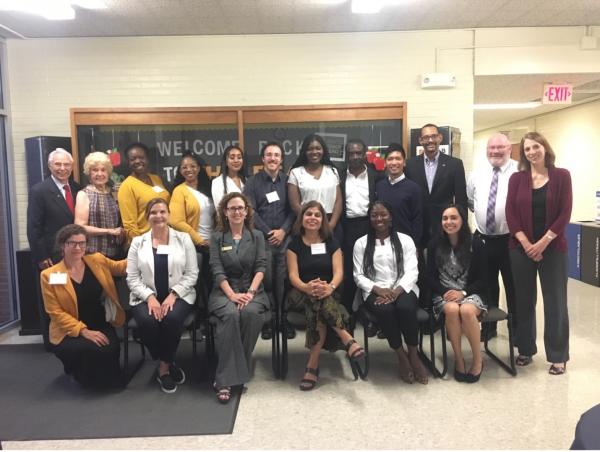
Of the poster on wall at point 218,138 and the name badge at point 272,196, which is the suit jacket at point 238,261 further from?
the poster on wall at point 218,138

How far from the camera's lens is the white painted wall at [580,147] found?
7137 mm

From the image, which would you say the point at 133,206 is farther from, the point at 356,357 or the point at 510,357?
the point at 510,357

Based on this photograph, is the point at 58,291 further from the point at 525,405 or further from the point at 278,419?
the point at 525,405

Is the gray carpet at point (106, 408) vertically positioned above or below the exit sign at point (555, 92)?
below

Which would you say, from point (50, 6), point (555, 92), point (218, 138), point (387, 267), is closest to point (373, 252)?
point (387, 267)

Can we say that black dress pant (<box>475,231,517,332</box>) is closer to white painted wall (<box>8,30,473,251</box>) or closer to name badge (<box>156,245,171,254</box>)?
white painted wall (<box>8,30,473,251</box>)

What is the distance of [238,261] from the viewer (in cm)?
296

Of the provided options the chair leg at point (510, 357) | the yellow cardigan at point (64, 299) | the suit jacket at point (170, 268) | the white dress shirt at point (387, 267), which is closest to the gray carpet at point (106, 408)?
the yellow cardigan at point (64, 299)

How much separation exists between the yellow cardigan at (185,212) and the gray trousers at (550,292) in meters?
2.27

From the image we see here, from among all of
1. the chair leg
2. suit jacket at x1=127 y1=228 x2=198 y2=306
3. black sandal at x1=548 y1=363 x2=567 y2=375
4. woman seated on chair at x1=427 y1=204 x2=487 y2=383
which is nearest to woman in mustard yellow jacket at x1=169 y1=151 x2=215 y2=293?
suit jacket at x1=127 y1=228 x2=198 y2=306

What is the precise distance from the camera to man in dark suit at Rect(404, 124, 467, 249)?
11.4ft

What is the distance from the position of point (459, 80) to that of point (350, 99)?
1.13 m

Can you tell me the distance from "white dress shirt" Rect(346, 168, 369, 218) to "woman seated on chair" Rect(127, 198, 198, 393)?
125 centimetres

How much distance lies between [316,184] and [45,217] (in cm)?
204
